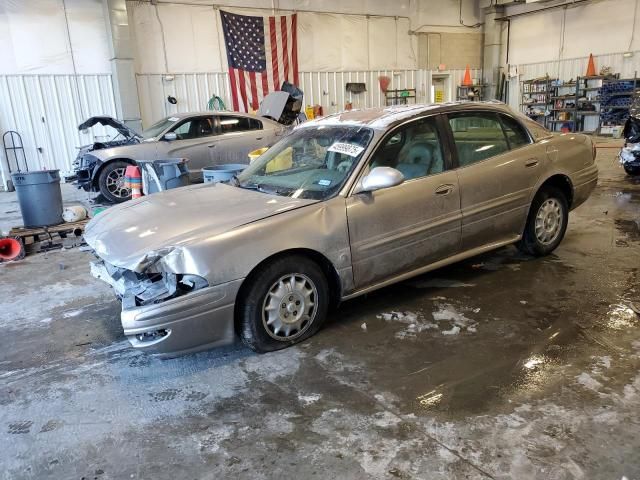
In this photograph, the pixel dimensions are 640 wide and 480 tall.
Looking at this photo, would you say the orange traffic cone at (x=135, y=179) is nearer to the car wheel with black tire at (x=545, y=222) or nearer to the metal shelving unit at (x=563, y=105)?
the car wheel with black tire at (x=545, y=222)

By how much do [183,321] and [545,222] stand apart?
3.52 metres

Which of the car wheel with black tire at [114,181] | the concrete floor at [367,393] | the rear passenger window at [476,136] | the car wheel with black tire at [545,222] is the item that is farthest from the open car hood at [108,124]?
the car wheel with black tire at [545,222]

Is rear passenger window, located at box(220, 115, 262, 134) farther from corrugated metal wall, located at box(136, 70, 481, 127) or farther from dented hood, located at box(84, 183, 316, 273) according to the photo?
dented hood, located at box(84, 183, 316, 273)

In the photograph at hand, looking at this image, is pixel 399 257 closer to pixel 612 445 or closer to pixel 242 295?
pixel 242 295

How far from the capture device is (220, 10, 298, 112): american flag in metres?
14.5

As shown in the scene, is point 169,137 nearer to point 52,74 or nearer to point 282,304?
point 52,74

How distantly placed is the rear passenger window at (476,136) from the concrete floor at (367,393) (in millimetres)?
1104

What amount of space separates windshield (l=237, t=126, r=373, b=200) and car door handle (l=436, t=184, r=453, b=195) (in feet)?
2.21

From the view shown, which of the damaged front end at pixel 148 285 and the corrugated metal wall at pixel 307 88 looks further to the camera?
the corrugated metal wall at pixel 307 88

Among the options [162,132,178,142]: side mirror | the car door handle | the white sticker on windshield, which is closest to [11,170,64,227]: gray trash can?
[162,132,178,142]: side mirror

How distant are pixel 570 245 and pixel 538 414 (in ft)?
10.7

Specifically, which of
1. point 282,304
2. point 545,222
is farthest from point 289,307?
point 545,222

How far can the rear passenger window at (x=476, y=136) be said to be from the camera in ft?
13.3

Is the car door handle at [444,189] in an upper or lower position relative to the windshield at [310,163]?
lower
